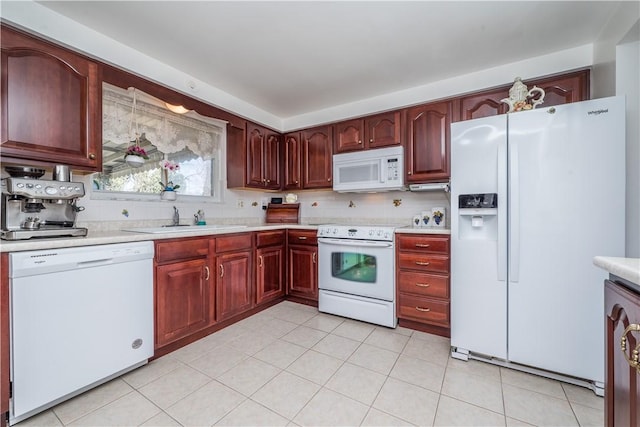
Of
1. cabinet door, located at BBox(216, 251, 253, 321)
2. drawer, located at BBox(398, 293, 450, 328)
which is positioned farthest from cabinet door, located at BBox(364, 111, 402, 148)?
cabinet door, located at BBox(216, 251, 253, 321)

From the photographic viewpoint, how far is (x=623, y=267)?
0.73 meters

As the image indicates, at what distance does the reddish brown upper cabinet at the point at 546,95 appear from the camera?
2.12 metres

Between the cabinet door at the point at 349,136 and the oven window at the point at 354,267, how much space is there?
1187 millimetres

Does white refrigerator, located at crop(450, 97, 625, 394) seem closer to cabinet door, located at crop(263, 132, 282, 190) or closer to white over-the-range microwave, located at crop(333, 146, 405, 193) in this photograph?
white over-the-range microwave, located at crop(333, 146, 405, 193)

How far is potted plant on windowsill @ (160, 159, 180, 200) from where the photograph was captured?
2533mm

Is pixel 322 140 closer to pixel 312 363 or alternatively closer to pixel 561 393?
pixel 312 363

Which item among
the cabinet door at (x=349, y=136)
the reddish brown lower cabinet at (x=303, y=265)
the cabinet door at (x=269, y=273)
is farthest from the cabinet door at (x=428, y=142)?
the cabinet door at (x=269, y=273)

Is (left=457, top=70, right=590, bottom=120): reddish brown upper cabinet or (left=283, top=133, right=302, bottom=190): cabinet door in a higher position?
(left=457, top=70, right=590, bottom=120): reddish brown upper cabinet

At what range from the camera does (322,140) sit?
10.7 feet

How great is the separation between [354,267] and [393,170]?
41.1 inches

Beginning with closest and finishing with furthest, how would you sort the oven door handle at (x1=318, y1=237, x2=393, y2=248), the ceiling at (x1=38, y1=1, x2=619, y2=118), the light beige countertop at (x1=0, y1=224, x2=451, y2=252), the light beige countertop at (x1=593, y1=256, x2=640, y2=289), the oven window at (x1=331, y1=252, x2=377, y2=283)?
the light beige countertop at (x1=593, y1=256, x2=640, y2=289), the light beige countertop at (x1=0, y1=224, x2=451, y2=252), the ceiling at (x1=38, y1=1, x2=619, y2=118), the oven door handle at (x1=318, y1=237, x2=393, y2=248), the oven window at (x1=331, y1=252, x2=377, y2=283)

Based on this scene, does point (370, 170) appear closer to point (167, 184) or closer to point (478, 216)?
point (478, 216)

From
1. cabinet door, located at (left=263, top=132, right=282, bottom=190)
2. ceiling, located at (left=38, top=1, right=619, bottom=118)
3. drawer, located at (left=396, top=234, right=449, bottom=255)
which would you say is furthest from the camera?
cabinet door, located at (left=263, top=132, right=282, bottom=190)

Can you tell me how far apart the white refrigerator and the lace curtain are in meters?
2.46
